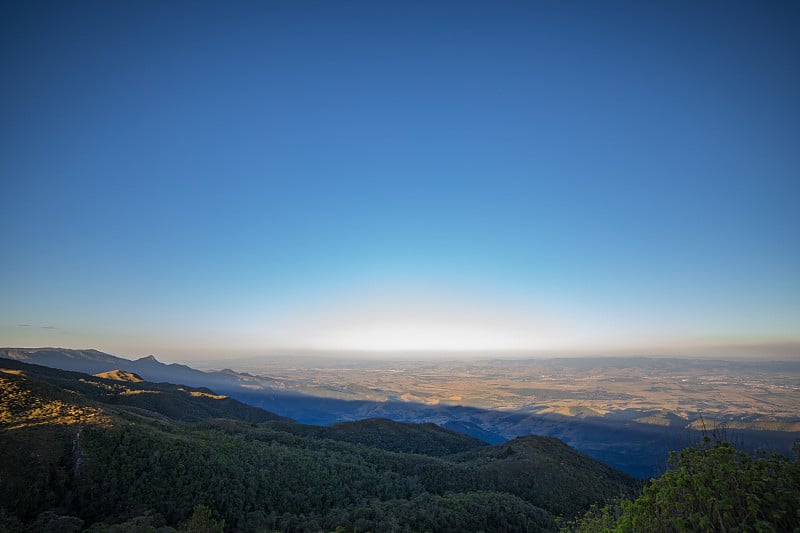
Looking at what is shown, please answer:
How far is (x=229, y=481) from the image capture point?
26391 mm

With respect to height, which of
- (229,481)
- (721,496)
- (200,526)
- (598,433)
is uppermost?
(721,496)

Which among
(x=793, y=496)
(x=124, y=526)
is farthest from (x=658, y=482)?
(x=124, y=526)

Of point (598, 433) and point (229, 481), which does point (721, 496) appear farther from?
point (598, 433)

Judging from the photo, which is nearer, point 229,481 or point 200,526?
point 200,526

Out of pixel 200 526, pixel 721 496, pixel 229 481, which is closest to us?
pixel 721 496

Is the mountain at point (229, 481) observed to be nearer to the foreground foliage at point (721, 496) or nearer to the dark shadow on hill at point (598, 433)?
the foreground foliage at point (721, 496)

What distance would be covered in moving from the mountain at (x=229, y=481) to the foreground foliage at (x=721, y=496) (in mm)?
16852

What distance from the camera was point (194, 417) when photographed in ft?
260

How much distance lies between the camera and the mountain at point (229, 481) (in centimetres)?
2019

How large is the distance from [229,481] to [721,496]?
2811cm

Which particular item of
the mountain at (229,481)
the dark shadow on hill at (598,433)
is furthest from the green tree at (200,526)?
the dark shadow on hill at (598,433)

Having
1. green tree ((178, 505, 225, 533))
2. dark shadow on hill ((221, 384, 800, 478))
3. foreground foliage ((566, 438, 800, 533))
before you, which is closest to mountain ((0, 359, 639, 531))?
green tree ((178, 505, 225, 533))

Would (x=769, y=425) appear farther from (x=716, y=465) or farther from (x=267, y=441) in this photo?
(x=716, y=465)

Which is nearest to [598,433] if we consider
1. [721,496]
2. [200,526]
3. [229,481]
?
[229,481]
